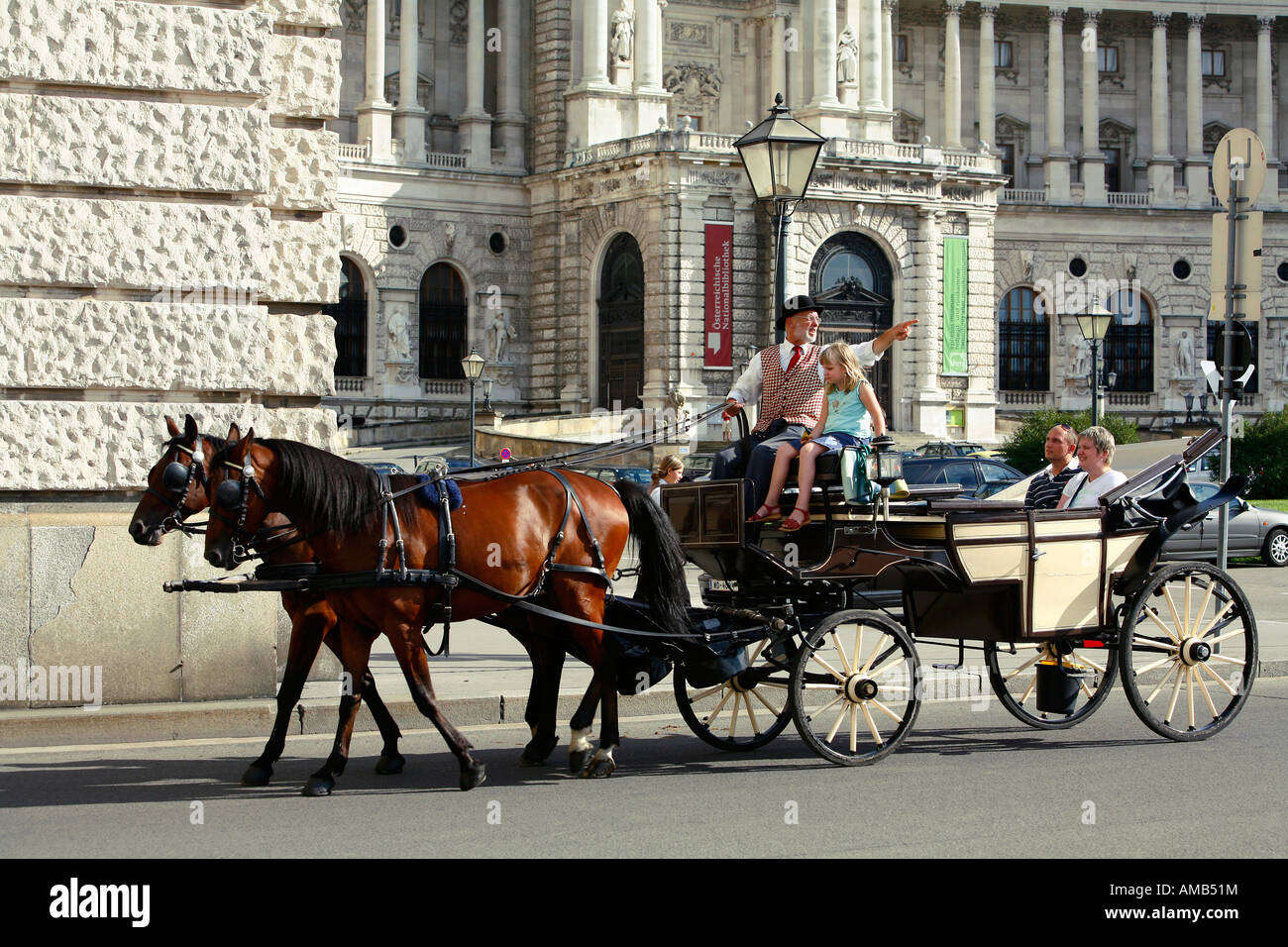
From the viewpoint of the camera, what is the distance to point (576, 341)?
52.2 m

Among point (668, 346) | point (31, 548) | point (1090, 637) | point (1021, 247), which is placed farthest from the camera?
point (1021, 247)

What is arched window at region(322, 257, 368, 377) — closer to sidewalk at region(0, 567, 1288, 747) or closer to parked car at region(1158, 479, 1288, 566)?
parked car at region(1158, 479, 1288, 566)

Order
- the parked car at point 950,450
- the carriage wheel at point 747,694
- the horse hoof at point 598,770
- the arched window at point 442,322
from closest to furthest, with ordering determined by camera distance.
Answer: the horse hoof at point 598,770 → the carriage wheel at point 747,694 → the parked car at point 950,450 → the arched window at point 442,322

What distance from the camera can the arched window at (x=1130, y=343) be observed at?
60.5 metres

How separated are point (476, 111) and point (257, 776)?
46734 mm

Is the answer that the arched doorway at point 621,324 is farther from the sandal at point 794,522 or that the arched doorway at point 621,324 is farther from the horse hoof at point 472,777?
the horse hoof at point 472,777

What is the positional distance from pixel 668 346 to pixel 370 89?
13184 mm

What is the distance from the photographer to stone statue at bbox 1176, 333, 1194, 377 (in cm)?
6034

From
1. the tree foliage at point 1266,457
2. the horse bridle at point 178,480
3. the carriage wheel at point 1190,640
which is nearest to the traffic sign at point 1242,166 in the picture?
the carriage wheel at point 1190,640

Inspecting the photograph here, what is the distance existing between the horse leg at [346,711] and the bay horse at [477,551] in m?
0.01

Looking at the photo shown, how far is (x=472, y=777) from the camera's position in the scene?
358 inches

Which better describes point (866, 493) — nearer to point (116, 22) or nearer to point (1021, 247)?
point (116, 22)

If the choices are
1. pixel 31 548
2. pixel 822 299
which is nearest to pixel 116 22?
pixel 31 548
